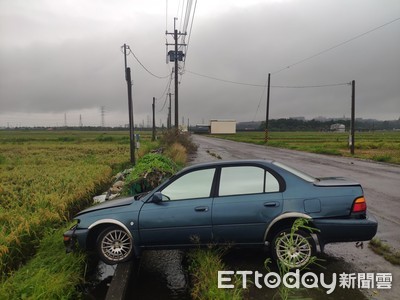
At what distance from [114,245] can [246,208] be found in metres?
1.99

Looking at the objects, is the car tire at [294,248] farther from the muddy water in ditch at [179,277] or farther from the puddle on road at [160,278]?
the puddle on road at [160,278]

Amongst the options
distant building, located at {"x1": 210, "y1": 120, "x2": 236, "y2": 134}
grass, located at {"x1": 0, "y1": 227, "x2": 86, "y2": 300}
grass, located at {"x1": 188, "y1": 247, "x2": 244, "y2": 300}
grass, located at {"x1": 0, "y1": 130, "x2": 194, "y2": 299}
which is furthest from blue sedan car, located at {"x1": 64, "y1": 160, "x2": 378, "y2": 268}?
distant building, located at {"x1": 210, "y1": 120, "x2": 236, "y2": 134}

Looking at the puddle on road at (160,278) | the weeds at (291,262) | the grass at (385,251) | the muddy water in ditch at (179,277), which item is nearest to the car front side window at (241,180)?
the weeds at (291,262)

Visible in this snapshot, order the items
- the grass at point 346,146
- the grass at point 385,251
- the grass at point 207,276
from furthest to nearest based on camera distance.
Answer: the grass at point 346,146
the grass at point 385,251
the grass at point 207,276

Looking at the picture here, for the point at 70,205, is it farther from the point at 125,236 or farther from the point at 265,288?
the point at 265,288

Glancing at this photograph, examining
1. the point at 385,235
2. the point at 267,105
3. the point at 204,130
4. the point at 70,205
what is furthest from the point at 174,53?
the point at 204,130

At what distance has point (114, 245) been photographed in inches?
190

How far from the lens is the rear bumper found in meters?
4.38

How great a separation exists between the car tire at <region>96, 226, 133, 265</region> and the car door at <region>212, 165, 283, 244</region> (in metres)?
1.31

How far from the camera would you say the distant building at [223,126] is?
11012cm

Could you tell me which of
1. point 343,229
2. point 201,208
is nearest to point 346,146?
point 343,229

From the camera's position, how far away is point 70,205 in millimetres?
8938

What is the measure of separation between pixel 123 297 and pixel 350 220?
120 inches

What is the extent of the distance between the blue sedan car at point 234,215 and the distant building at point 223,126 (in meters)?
106
